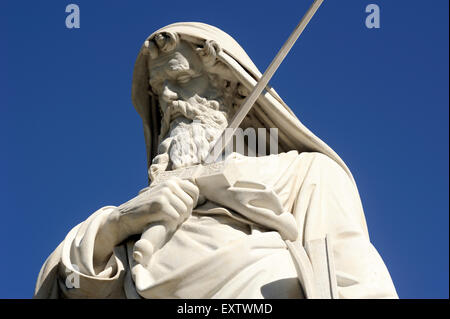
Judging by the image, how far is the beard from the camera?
293 inches

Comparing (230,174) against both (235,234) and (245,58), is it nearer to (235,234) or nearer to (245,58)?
(235,234)

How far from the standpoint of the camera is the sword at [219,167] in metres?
6.52

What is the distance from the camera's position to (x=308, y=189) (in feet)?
23.4

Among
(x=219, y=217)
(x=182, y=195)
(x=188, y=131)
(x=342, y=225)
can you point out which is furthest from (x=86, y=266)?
(x=342, y=225)

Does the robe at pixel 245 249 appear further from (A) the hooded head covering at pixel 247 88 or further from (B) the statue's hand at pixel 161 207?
(A) the hooded head covering at pixel 247 88

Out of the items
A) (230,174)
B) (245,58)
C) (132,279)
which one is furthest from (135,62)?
(132,279)

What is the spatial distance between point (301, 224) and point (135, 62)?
2122 mm

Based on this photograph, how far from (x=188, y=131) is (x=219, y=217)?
1.04 m

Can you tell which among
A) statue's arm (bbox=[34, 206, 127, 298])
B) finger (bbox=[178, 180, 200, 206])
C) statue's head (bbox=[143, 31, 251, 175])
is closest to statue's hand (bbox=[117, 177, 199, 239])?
finger (bbox=[178, 180, 200, 206])

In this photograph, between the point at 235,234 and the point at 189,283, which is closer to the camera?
the point at 189,283

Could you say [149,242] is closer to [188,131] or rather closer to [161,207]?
[161,207]

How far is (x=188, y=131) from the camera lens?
7668 millimetres
